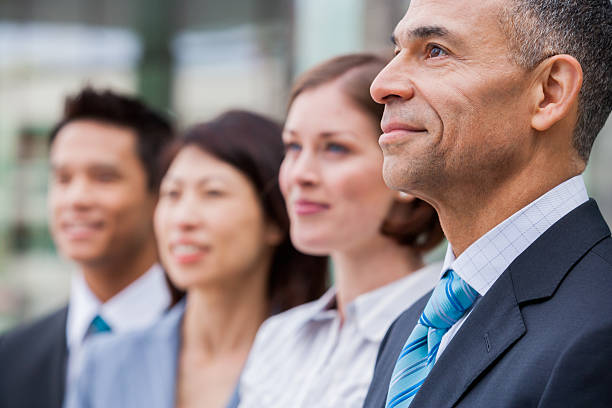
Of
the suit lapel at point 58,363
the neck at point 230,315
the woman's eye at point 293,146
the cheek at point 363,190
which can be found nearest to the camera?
the cheek at point 363,190

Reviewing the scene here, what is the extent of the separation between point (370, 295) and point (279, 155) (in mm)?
998

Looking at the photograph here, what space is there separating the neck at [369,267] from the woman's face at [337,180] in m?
0.04

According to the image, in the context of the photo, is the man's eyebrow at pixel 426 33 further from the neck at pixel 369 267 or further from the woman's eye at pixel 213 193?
the woman's eye at pixel 213 193

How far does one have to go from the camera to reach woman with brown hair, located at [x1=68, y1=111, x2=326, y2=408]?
332cm

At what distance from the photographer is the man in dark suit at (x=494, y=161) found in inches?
61.5

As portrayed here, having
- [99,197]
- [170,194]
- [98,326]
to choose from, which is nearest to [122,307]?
[98,326]

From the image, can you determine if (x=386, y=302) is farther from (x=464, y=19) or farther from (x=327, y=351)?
(x=464, y=19)

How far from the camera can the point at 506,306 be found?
5.14 ft

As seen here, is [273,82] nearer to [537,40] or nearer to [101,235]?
[101,235]

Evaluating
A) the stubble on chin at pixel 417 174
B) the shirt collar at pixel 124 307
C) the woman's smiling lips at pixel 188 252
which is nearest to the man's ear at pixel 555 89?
the stubble on chin at pixel 417 174

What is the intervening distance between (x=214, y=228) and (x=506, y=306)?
6.19 ft

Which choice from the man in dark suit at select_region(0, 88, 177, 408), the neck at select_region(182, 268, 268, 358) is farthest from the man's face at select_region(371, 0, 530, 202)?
the man in dark suit at select_region(0, 88, 177, 408)

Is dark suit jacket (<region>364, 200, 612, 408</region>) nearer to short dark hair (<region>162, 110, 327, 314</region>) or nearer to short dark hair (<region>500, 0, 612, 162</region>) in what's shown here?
short dark hair (<region>500, 0, 612, 162</region>)

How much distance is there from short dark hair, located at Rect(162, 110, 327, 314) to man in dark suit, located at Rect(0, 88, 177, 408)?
77 cm
